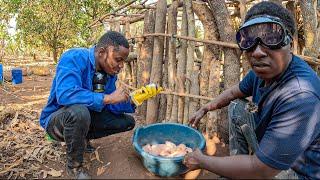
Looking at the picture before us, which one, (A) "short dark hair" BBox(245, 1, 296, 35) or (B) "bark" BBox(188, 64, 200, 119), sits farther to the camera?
(B) "bark" BBox(188, 64, 200, 119)

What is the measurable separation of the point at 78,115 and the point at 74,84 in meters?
0.27

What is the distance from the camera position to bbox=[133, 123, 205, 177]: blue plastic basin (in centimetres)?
274

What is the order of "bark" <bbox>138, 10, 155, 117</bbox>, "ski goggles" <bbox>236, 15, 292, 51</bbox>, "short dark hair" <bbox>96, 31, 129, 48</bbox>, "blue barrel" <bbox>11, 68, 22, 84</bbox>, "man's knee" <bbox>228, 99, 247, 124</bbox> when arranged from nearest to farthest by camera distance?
1. "ski goggles" <bbox>236, 15, 292, 51</bbox>
2. "man's knee" <bbox>228, 99, 247, 124</bbox>
3. "short dark hair" <bbox>96, 31, 129, 48</bbox>
4. "bark" <bbox>138, 10, 155, 117</bbox>
5. "blue barrel" <bbox>11, 68, 22, 84</bbox>

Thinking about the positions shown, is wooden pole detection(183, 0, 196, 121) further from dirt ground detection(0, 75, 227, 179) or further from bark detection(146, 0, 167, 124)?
dirt ground detection(0, 75, 227, 179)

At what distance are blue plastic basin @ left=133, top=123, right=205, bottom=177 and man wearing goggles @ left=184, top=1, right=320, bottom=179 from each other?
432 millimetres

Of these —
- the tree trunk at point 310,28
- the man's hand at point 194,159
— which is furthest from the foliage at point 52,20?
the man's hand at point 194,159

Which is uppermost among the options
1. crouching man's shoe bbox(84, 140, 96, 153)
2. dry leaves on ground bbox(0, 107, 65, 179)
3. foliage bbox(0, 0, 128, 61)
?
foliage bbox(0, 0, 128, 61)

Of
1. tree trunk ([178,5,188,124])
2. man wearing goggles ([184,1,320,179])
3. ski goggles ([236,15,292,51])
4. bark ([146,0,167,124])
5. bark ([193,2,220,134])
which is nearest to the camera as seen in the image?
man wearing goggles ([184,1,320,179])

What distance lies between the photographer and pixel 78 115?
2.76m

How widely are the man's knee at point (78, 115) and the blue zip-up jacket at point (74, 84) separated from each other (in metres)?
0.05

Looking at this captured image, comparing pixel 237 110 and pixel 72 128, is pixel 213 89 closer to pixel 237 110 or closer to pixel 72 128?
pixel 237 110

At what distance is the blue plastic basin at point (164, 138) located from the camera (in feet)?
8.98

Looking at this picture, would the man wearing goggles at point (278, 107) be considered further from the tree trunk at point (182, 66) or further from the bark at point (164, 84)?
the bark at point (164, 84)

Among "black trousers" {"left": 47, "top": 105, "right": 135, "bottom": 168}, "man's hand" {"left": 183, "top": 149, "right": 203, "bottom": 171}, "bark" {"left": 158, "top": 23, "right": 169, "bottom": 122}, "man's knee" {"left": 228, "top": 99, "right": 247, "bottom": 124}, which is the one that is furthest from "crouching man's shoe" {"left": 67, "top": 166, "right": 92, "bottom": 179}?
"bark" {"left": 158, "top": 23, "right": 169, "bottom": 122}
